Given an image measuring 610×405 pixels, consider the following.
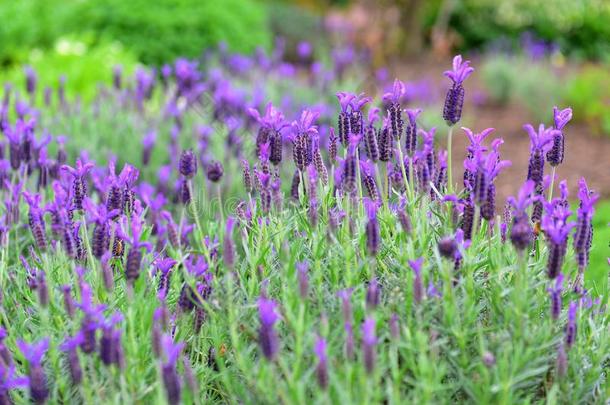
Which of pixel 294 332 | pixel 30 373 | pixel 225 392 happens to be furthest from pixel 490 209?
pixel 30 373

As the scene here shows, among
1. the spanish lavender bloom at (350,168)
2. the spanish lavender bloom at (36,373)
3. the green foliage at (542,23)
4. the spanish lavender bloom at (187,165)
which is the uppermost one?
the spanish lavender bloom at (350,168)

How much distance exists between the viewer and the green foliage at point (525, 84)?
25.4 feet

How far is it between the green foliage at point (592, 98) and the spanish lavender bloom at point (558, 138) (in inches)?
192

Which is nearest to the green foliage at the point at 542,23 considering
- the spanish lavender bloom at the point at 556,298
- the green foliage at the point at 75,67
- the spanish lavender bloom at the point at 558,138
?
the green foliage at the point at 75,67

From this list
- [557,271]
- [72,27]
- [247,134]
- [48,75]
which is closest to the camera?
[557,271]

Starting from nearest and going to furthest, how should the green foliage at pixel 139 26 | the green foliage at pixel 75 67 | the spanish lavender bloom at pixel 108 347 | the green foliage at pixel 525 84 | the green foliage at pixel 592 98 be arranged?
the spanish lavender bloom at pixel 108 347 → the green foliage at pixel 75 67 → the green foliage at pixel 592 98 → the green foliage at pixel 525 84 → the green foliage at pixel 139 26

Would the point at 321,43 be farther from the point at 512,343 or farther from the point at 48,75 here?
the point at 512,343

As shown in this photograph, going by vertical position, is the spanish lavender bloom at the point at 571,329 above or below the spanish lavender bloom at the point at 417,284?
below

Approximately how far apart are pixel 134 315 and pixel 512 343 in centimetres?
90

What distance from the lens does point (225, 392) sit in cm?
205

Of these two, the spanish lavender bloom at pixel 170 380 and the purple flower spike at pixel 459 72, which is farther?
the purple flower spike at pixel 459 72

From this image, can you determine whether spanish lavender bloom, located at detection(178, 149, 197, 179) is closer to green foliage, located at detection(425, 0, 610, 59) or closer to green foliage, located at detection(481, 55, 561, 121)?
green foliage, located at detection(481, 55, 561, 121)

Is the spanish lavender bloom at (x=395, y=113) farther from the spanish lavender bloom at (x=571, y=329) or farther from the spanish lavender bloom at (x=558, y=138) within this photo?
the spanish lavender bloom at (x=571, y=329)

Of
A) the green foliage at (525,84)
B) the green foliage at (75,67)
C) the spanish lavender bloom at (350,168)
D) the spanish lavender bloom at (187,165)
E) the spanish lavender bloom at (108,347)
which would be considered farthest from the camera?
the green foliage at (525,84)
